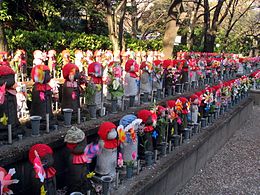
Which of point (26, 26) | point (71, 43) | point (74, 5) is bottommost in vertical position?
point (71, 43)

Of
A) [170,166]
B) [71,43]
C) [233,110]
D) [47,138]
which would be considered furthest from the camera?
[71,43]

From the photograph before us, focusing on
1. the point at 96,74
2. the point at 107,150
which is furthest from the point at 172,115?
the point at 107,150

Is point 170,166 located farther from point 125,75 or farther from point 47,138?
point 125,75

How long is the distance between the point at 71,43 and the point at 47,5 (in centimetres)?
264

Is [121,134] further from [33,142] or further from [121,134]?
[33,142]

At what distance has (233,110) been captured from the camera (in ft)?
28.8

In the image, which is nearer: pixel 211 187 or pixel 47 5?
pixel 211 187

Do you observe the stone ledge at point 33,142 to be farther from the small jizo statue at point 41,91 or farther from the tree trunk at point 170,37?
the tree trunk at point 170,37

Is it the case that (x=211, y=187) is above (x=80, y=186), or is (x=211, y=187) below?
below

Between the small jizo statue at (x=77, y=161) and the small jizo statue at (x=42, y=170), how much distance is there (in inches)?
15.1

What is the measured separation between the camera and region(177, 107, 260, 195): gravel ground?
5.30m

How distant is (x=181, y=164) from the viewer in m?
5.02

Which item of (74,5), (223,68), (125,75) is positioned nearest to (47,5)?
(74,5)

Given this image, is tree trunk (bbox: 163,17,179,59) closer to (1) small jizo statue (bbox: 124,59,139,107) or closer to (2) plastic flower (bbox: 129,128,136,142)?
(1) small jizo statue (bbox: 124,59,139,107)
